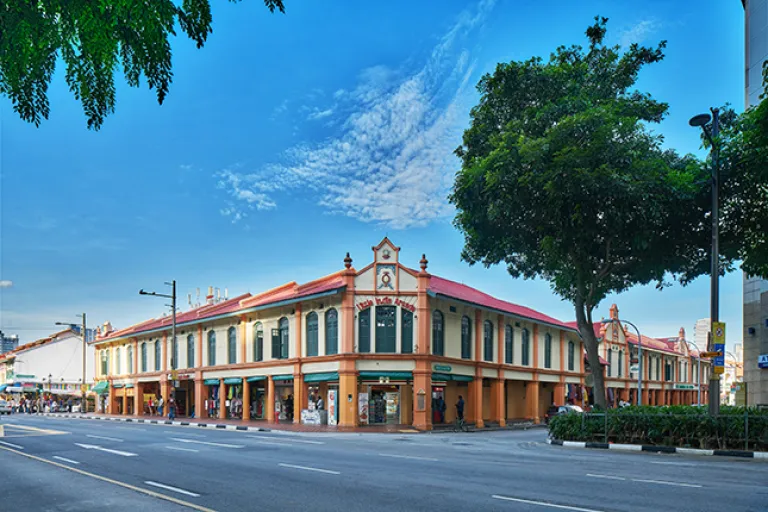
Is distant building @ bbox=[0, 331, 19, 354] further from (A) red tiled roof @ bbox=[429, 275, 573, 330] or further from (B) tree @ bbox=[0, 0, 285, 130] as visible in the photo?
(B) tree @ bbox=[0, 0, 285, 130]

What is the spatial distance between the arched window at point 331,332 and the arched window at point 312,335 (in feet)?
3.40

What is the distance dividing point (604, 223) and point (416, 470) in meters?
15.0

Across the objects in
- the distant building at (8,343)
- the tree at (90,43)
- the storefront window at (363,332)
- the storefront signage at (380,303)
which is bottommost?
the distant building at (8,343)

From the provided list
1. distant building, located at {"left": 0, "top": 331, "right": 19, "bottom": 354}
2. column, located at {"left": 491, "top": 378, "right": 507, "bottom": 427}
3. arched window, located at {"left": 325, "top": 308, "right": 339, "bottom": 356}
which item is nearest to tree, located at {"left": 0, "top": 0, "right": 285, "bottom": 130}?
arched window, located at {"left": 325, "top": 308, "right": 339, "bottom": 356}

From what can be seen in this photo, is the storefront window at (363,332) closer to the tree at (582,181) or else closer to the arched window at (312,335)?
the arched window at (312,335)

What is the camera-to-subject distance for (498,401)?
4128cm

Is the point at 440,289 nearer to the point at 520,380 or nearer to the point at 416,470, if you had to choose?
the point at 520,380

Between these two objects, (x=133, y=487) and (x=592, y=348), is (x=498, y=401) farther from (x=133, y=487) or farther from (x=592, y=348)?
(x=133, y=487)

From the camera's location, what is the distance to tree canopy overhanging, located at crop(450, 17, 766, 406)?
24250 millimetres

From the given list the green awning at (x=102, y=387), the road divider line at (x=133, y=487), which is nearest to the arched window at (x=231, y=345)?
the green awning at (x=102, y=387)

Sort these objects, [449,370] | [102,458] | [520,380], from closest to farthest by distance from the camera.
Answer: [102,458] < [449,370] < [520,380]

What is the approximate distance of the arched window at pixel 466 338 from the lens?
3850cm

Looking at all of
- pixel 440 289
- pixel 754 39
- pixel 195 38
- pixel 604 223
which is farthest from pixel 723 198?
pixel 195 38

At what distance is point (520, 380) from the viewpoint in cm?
4531
